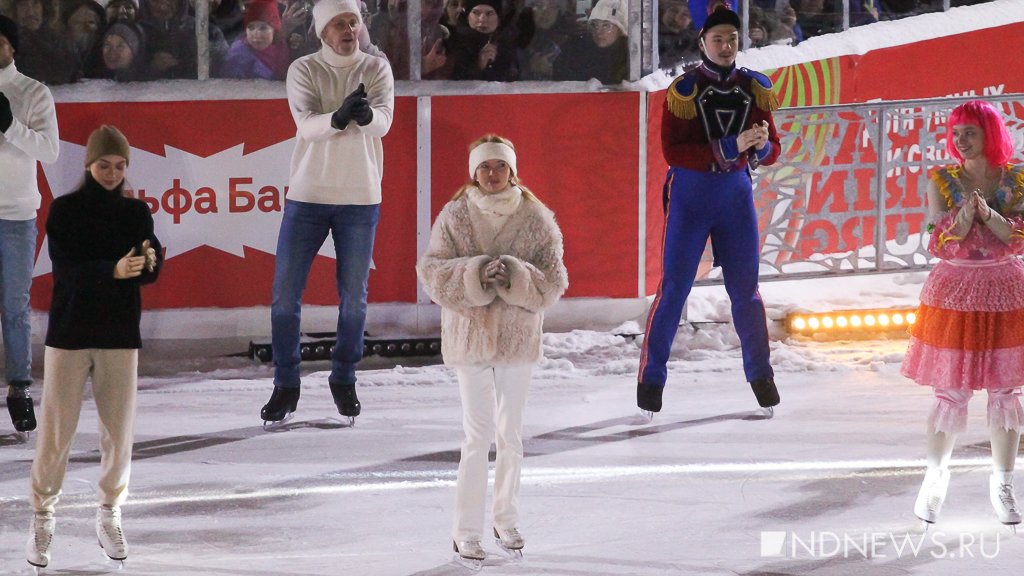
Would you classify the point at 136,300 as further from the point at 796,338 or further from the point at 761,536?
the point at 796,338

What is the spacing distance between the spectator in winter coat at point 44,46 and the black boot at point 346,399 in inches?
105

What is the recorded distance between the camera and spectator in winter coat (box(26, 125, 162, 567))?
5.23 m

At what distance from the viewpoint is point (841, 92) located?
36.8 ft

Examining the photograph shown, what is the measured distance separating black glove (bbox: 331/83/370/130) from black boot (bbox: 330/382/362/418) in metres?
1.25

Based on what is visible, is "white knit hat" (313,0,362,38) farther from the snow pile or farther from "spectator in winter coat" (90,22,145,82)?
the snow pile

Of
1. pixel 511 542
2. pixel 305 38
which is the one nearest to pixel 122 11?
pixel 305 38

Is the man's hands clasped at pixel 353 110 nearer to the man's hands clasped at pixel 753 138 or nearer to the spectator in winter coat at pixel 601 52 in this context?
the man's hands clasped at pixel 753 138

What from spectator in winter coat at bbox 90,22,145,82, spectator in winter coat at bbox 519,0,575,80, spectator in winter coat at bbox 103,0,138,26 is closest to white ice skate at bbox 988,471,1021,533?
spectator in winter coat at bbox 519,0,575,80

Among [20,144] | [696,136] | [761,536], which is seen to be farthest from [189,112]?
[761,536]

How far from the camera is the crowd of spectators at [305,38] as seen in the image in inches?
339

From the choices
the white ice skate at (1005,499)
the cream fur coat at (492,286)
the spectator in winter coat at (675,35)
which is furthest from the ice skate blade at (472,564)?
the spectator in winter coat at (675,35)

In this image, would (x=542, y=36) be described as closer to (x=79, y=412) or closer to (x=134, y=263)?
(x=134, y=263)

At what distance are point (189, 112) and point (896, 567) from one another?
5075 millimetres

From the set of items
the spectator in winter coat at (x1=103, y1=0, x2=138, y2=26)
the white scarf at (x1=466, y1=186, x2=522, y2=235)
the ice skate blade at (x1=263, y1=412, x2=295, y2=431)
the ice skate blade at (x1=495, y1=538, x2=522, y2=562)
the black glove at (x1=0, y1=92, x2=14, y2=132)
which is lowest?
the ice skate blade at (x1=495, y1=538, x2=522, y2=562)
